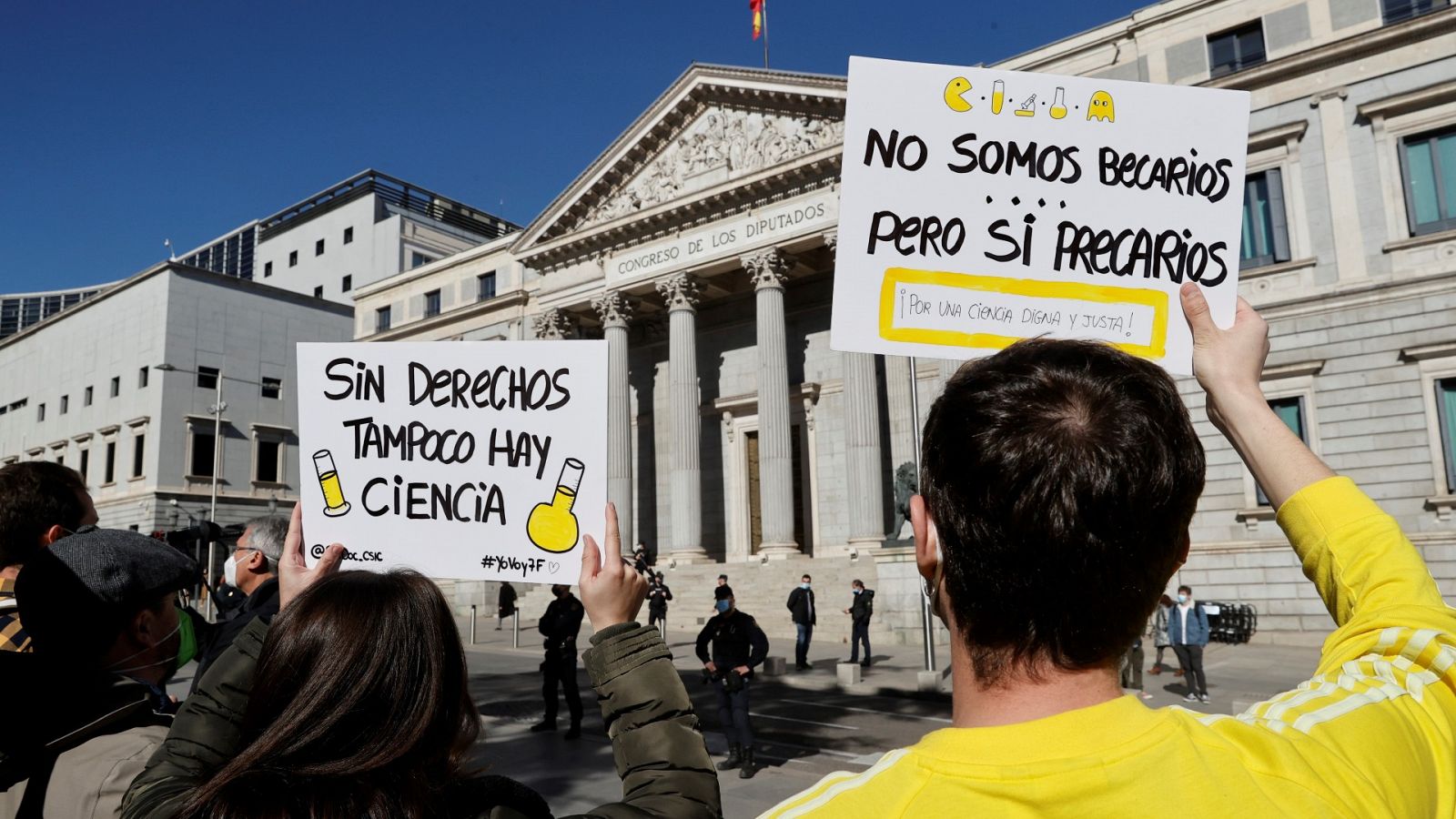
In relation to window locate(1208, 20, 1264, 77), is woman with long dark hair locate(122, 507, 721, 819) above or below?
below

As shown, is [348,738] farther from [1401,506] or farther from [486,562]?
[1401,506]

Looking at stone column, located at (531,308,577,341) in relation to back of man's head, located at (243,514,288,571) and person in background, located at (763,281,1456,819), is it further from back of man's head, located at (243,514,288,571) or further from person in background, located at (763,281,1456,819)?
person in background, located at (763,281,1456,819)

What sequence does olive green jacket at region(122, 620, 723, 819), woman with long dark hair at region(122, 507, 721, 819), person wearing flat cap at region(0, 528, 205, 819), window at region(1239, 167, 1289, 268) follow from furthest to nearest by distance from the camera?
window at region(1239, 167, 1289, 268), person wearing flat cap at region(0, 528, 205, 819), olive green jacket at region(122, 620, 723, 819), woman with long dark hair at region(122, 507, 721, 819)

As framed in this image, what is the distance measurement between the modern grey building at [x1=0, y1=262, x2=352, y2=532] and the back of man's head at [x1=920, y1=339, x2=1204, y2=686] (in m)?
46.3

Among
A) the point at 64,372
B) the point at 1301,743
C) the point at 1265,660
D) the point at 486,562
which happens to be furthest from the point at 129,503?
the point at 1301,743

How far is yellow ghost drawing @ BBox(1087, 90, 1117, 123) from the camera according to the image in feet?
11.4

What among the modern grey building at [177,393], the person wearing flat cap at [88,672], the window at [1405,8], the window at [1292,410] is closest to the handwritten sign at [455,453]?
the person wearing flat cap at [88,672]

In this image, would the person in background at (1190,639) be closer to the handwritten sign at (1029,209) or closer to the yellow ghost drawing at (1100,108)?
the handwritten sign at (1029,209)

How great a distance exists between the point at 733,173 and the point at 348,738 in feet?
102

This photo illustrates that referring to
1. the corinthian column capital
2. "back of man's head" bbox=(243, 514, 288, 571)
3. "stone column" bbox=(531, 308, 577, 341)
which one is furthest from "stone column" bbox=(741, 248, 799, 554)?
"back of man's head" bbox=(243, 514, 288, 571)

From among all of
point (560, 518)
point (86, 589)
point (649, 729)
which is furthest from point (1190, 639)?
point (86, 589)

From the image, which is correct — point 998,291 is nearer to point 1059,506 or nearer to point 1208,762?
point 1059,506

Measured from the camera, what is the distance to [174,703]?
10.4 feet

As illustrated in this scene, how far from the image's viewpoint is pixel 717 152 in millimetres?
32156
